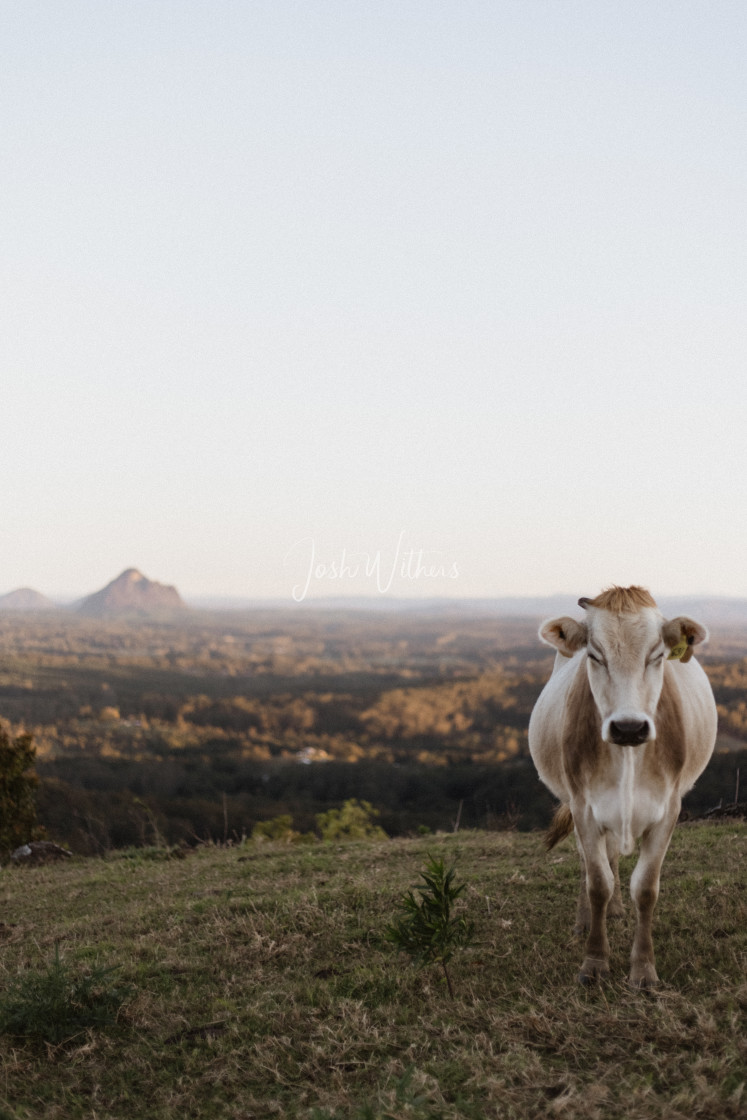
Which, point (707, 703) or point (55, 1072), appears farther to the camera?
point (707, 703)

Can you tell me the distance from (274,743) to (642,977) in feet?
311

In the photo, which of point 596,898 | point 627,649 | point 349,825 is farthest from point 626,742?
point 349,825

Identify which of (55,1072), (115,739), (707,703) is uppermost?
(707,703)

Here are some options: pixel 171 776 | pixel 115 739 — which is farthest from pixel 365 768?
pixel 115 739

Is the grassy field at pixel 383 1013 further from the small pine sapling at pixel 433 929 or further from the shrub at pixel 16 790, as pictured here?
the shrub at pixel 16 790

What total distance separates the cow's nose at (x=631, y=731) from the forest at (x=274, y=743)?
744 centimetres

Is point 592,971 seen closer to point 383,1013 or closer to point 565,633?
point 383,1013

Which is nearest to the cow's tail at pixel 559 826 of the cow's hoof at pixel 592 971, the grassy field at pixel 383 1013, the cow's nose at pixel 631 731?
the grassy field at pixel 383 1013

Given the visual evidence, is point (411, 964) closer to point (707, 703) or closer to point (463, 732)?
point (707, 703)

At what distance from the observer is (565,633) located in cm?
598

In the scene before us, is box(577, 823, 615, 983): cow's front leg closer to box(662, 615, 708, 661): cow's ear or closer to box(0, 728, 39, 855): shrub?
box(662, 615, 708, 661): cow's ear

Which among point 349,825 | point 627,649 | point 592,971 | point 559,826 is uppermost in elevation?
point 627,649

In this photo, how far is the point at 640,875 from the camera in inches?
235

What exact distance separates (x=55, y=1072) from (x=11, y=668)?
16032 centimetres
